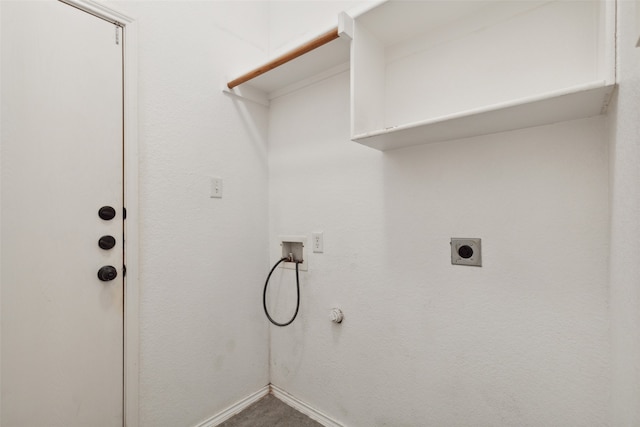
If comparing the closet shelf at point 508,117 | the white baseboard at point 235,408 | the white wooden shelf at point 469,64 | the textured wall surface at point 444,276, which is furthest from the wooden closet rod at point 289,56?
the white baseboard at point 235,408

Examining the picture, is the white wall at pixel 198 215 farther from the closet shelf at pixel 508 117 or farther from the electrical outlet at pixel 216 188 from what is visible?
the closet shelf at pixel 508 117

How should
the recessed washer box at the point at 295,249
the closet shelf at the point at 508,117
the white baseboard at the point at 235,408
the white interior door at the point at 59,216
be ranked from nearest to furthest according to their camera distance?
the closet shelf at the point at 508,117, the white interior door at the point at 59,216, the white baseboard at the point at 235,408, the recessed washer box at the point at 295,249

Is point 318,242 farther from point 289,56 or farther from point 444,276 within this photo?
point 289,56

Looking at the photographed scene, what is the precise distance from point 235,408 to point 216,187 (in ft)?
4.02

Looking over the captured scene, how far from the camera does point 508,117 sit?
916 mm

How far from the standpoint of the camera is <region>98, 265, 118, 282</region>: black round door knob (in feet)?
3.88

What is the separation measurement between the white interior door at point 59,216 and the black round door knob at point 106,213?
2 cm

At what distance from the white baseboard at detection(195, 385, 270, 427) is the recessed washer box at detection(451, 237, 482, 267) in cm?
139

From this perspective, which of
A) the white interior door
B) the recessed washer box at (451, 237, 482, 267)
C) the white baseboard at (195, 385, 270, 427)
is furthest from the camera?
the white baseboard at (195, 385, 270, 427)

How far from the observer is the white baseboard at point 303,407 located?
154 cm

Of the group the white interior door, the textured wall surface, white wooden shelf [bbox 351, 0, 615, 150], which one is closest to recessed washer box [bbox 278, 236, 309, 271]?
the textured wall surface

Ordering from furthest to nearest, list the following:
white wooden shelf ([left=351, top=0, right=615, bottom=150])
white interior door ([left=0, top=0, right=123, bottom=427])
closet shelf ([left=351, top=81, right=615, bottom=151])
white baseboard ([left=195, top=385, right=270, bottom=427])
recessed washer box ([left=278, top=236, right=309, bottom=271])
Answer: recessed washer box ([left=278, top=236, right=309, bottom=271]), white baseboard ([left=195, top=385, right=270, bottom=427]), white interior door ([left=0, top=0, right=123, bottom=427]), white wooden shelf ([left=351, top=0, right=615, bottom=150]), closet shelf ([left=351, top=81, right=615, bottom=151])

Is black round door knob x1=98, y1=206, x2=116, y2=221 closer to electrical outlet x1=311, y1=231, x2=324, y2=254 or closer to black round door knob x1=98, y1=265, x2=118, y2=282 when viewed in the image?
black round door knob x1=98, y1=265, x2=118, y2=282

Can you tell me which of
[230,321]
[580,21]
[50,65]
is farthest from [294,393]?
[580,21]
